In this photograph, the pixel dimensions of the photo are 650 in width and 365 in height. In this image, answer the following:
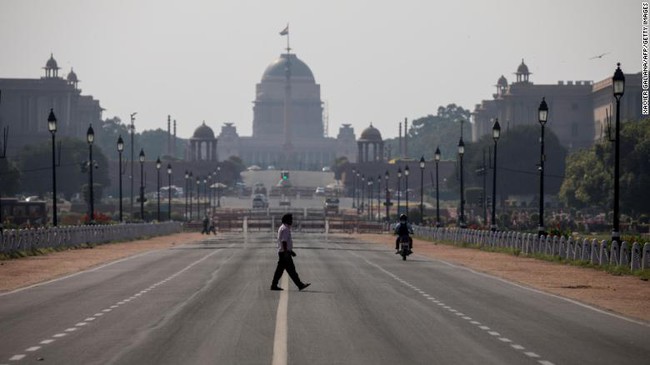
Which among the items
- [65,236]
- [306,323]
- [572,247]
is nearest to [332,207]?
[65,236]

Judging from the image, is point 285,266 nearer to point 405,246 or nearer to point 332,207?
point 405,246

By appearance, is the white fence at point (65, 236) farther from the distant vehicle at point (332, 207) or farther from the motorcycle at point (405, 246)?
the distant vehicle at point (332, 207)

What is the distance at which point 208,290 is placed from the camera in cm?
3325

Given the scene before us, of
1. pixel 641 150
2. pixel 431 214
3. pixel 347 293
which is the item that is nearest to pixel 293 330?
pixel 347 293

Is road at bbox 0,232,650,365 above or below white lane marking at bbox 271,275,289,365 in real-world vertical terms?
below

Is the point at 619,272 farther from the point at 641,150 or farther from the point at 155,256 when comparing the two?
the point at 641,150

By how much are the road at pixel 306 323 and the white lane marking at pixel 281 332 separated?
0.03 m

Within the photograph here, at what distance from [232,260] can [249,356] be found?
106 feet

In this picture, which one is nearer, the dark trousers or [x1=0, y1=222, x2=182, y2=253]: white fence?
the dark trousers

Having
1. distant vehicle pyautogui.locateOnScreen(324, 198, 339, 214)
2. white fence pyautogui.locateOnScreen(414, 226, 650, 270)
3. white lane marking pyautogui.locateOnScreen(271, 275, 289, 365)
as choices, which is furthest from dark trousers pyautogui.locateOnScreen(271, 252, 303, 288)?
distant vehicle pyautogui.locateOnScreen(324, 198, 339, 214)

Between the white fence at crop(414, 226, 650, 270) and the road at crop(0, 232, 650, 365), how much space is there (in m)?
4.52

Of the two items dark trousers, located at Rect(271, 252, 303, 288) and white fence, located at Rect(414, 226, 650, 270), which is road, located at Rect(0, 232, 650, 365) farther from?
white fence, located at Rect(414, 226, 650, 270)

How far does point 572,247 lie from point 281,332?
28.4 meters

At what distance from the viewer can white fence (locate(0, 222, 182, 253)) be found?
53.2 m
